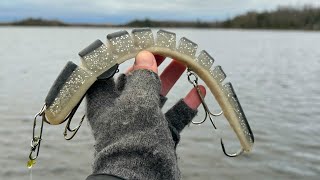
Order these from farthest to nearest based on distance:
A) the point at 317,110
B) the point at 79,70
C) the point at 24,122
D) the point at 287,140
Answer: the point at 317,110
the point at 24,122
the point at 287,140
the point at 79,70

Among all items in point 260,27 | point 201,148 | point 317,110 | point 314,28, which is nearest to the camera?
point 201,148

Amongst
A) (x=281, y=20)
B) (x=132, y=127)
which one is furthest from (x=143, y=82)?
(x=281, y=20)

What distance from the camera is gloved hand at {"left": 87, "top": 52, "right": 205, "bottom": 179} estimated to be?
5.04 feet

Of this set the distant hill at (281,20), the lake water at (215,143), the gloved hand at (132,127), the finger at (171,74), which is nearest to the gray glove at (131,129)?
the gloved hand at (132,127)

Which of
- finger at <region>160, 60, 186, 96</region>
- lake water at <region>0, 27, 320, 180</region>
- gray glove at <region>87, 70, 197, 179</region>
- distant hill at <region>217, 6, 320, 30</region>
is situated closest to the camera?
gray glove at <region>87, 70, 197, 179</region>

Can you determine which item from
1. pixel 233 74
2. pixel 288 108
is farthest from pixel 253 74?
pixel 288 108

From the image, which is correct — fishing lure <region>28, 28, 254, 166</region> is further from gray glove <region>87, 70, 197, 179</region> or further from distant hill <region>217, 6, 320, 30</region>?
distant hill <region>217, 6, 320, 30</region>

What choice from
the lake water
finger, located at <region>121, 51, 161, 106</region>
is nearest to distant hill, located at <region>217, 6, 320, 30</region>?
the lake water

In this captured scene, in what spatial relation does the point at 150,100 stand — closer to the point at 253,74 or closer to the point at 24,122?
the point at 24,122

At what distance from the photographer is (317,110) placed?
1108 cm

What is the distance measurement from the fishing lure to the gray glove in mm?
69

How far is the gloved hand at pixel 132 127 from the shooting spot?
1536 millimetres

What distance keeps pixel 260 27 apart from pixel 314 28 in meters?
13.0

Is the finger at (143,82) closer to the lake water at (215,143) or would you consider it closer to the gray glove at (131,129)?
the gray glove at (131,129)
